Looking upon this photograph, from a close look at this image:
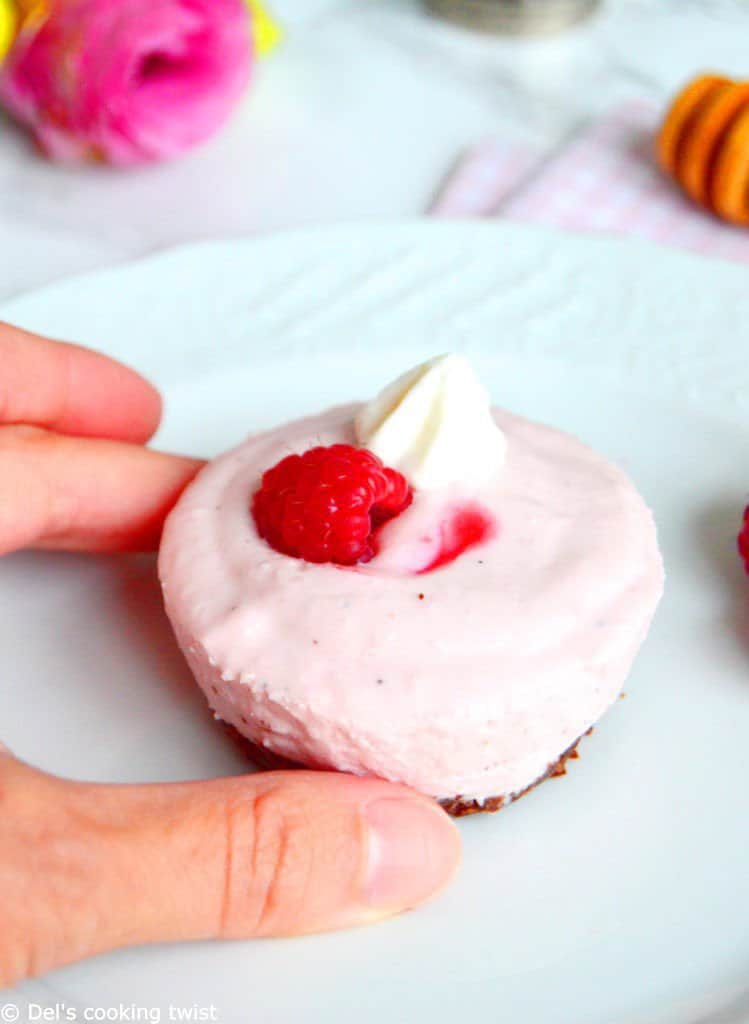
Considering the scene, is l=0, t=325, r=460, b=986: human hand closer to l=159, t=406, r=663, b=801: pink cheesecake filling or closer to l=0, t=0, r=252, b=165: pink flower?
l=159, t=406, r=663, b=801: pink cheesecake filling

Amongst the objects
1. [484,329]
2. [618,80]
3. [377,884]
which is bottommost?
[377,884]

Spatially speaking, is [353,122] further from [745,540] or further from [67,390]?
[745,540]

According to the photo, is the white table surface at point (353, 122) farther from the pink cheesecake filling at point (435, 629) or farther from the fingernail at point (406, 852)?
the fingernail at point (406, 852)

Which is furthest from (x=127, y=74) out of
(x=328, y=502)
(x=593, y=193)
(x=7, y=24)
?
(x=328, y=502)

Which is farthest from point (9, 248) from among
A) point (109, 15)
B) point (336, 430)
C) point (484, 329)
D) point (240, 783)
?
point (240, 783)

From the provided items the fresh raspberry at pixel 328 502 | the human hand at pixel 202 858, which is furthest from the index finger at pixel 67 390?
the human hand at pixel 202 858

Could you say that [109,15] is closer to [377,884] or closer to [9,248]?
[9,248]
